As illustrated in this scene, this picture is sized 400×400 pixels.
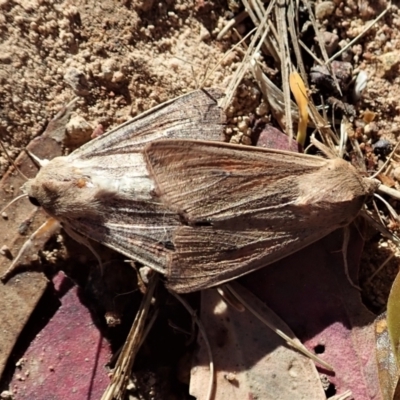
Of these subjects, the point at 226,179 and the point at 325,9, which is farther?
the point at 325,9

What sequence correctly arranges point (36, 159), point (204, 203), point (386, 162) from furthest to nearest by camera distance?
point (386, 162), point (36, 159), point (204, 203)

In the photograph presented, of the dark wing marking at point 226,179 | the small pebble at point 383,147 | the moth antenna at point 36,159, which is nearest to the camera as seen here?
the dark wing marking at point 226,179

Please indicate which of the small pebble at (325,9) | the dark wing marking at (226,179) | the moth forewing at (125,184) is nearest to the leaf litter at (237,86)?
the small pebble at (325,9)

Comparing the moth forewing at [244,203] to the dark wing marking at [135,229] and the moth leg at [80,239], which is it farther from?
the moth leg at [80,239]

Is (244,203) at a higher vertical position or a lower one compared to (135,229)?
lower

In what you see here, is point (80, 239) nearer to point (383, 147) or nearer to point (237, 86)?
point (237, 86)

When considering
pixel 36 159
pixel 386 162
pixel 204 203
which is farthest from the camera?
pixel 386 162

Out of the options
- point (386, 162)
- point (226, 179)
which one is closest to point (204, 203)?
point (226, 179)

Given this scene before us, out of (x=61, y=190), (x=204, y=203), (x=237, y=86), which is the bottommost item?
(x=204, y=203)
